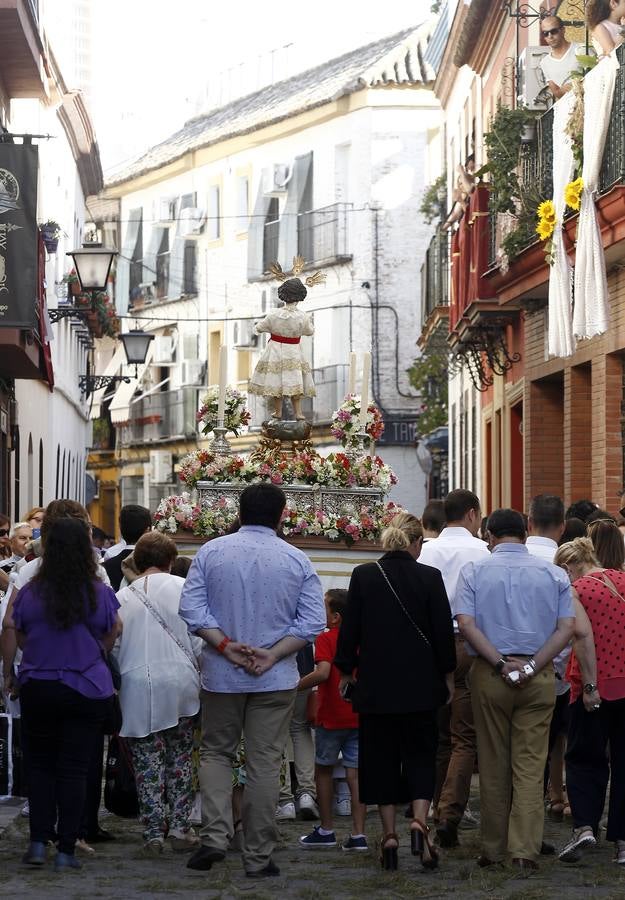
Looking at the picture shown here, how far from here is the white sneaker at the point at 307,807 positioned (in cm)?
1152

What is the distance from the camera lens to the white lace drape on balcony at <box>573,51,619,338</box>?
1647 centimetres

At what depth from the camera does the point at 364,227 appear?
45.2 metres

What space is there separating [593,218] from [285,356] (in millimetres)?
2900

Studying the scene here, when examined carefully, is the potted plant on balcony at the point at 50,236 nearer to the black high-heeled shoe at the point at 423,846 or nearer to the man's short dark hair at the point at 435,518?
the man's short dark hair at the point at 435,518

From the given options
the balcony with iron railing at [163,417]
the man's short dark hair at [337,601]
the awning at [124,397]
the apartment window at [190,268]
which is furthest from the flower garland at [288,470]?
the awning at [124,397]

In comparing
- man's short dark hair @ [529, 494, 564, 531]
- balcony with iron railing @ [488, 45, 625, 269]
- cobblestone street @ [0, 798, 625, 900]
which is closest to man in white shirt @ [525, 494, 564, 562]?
man's short dark hair @ [529, 494, 564, 531]

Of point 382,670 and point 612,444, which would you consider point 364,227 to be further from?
point 382,670

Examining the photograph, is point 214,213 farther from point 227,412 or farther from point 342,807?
point 342,807

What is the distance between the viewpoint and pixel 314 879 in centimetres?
919

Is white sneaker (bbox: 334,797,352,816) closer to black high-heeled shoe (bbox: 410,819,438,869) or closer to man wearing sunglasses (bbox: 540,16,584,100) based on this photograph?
black high-heeled shoe (bbox: 410,819,438,869)

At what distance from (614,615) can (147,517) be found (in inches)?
138

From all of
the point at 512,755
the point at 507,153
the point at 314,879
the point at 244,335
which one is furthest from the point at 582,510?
the point at 244,335

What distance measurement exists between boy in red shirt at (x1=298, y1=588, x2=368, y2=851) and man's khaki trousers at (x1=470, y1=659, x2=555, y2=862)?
897 millimetres

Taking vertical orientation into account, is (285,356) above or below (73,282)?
below
